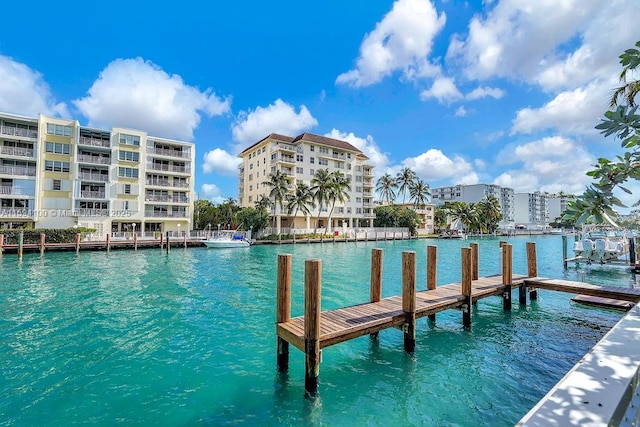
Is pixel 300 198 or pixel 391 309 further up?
pixel 300 198

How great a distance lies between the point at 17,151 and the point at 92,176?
8248mm

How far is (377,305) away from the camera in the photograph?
382 inches

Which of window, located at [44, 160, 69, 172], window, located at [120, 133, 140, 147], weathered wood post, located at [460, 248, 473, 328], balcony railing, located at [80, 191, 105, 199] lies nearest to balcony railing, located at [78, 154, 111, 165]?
window, located at [44, 160, 69, 172]

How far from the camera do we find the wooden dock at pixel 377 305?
22.6 feet

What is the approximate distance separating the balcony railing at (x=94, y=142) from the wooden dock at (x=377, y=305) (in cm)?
5015

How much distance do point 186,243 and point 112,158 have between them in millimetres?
18350

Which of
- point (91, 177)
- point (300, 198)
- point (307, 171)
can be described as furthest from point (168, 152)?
point (307, 171)

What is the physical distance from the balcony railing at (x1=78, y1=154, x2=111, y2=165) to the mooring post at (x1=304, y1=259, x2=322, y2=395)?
165ft

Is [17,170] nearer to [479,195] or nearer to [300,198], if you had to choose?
[300,198]

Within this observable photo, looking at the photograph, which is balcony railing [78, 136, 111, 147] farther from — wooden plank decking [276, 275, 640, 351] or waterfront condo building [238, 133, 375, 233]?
wooden plank decking [276, 275, 640, 351]

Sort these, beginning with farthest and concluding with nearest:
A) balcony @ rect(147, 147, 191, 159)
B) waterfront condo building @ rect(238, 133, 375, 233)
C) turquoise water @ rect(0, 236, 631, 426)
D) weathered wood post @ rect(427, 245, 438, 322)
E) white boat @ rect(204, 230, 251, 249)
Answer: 1. waterfront condo building @ rect(238, 133, 375, 233)
2. balcony @ rect(147, 147, 191, 159)
3. white boat @ rect(204, 230, 251, 249)
4. weathered wood post @ rect(427, 245, 438, 322)
5. turquoise water @ rect(0, 236, 631, 426)

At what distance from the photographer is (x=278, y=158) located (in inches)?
2368

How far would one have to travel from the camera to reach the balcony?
50062 mm

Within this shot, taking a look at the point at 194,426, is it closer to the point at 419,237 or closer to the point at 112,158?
the point at 112,158
